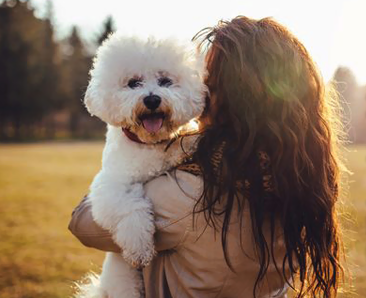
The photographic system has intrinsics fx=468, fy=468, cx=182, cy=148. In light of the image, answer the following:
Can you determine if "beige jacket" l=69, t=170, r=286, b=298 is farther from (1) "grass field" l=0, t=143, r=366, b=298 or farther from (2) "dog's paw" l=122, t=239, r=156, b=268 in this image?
(1) "grass field" l=0, t=143, r=366, b=298

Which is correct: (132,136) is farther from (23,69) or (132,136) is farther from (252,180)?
(23,69)

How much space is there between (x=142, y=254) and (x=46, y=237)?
5.66 metres

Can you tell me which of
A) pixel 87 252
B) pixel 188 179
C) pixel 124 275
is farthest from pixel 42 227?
pixel 188 179

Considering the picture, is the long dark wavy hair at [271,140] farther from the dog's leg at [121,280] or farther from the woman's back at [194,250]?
the dog's leg at [121,280]

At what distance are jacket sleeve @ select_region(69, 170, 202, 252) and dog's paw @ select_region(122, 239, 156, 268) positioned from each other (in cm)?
4

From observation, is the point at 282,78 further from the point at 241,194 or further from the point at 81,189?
the point at 81,189

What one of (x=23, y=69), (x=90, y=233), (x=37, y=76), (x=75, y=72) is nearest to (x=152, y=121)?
(x=90, y=233)

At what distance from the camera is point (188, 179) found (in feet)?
5.99

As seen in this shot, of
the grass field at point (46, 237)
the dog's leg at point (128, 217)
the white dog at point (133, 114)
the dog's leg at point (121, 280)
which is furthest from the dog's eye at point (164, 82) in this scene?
the grass field at point (46, 237)

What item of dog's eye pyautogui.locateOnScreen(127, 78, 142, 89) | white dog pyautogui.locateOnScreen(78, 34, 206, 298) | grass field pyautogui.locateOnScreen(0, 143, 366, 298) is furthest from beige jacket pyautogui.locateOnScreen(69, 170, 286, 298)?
grass field pyautogui.locateOnScreen(0, 143, 366, 298)

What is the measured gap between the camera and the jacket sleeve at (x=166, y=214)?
1800mm

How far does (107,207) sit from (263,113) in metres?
0.82

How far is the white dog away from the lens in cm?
213

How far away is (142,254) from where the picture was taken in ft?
6.57
